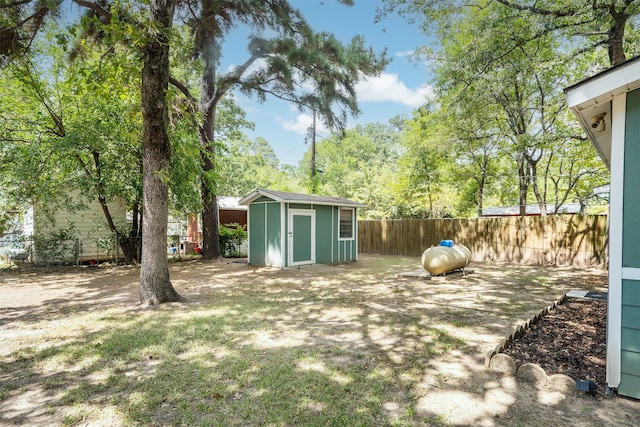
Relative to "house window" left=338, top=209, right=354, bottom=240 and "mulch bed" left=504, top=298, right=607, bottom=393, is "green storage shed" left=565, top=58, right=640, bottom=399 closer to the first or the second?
"mulch bed" left=504, top=298, right=607, bottom=393

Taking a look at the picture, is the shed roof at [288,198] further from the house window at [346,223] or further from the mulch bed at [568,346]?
the mulch bed at [568,346]

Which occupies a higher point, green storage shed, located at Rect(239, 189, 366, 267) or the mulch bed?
green storage shed, located at Rect(239, 189, 366, 267)

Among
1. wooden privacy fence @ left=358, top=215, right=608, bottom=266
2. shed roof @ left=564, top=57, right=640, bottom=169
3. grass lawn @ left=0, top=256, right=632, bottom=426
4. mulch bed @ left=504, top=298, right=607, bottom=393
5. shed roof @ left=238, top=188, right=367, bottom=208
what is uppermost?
shed roof @ left=564, top=57, right=640, bottom=169

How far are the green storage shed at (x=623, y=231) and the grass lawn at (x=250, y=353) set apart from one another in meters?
0.98

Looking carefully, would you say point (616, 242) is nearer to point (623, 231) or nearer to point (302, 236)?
point (623, 231)

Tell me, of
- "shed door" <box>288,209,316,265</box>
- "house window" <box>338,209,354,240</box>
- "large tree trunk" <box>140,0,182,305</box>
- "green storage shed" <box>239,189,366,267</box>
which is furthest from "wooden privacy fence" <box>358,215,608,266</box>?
"large tree trunk" <box>140,0,182,305</box>

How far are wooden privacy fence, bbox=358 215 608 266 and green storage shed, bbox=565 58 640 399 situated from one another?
972 cm

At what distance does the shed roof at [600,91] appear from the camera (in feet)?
8.29

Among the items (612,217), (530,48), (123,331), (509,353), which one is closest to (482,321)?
(509,353)

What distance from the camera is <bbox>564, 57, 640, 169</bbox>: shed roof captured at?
2527 millimetres

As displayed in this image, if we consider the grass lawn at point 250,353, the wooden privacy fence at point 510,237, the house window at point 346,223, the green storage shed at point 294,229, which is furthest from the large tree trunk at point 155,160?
the wooden privacy fence at point 510,237

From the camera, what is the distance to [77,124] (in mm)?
9180

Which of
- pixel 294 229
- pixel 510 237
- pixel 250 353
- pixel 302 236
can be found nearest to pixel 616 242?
pixel 250 353

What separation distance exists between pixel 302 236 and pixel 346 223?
242cm
